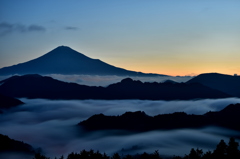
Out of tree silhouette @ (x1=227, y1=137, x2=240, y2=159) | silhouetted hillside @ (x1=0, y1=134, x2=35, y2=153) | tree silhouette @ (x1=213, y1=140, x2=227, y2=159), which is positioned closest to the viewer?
tree silhouette @ (x1=227, y1=137, x2=240, y2=159)

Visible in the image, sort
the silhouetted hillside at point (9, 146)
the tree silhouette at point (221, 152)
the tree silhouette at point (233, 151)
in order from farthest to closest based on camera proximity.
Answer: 1. the silhouetted hillside at point (9, 146)
2. the tree silhouette at point (221, 152)
3. the tree silhouette at point (233, 151)

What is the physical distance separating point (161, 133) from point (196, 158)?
471 ft

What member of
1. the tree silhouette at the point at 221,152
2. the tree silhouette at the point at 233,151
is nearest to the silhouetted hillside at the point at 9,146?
the tree silhouette at the point at 221,152

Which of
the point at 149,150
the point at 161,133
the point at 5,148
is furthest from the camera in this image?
the point at 161,133

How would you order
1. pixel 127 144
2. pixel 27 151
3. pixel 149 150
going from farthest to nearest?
pixel 127 144 → pixel 149 150 → pixel 27 151

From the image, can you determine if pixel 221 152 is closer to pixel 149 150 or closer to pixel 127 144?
pixel 149 150

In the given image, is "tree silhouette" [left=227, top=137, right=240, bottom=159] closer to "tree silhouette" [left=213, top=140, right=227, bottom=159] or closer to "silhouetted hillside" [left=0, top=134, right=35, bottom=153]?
"tree silhouette" [left=213, top=140, right=227, bottom=159]

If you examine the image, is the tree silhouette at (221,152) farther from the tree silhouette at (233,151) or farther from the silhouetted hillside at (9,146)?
the silhouetted hillside at (9,146)

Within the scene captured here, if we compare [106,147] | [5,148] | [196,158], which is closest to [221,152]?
[196,158]

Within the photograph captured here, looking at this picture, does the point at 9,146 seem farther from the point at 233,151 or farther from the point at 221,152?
the point at 233,151

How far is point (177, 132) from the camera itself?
629 ft

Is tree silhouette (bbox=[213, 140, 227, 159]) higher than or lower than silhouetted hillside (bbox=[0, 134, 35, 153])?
higher

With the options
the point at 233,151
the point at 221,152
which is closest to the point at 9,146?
the point at 221,152

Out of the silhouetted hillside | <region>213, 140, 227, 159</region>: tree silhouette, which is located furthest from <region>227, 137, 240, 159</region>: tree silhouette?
the silhouetted hillside
